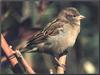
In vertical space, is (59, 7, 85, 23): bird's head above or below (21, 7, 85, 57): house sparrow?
above

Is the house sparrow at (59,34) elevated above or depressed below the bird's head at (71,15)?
below

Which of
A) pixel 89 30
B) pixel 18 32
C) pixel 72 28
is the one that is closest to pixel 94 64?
pixel 89 30

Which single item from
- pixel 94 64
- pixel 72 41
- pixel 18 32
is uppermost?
pixel 18 32

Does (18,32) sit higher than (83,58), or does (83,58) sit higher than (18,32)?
(18,32)

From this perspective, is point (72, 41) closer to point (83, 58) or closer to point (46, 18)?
point (46, 18)
